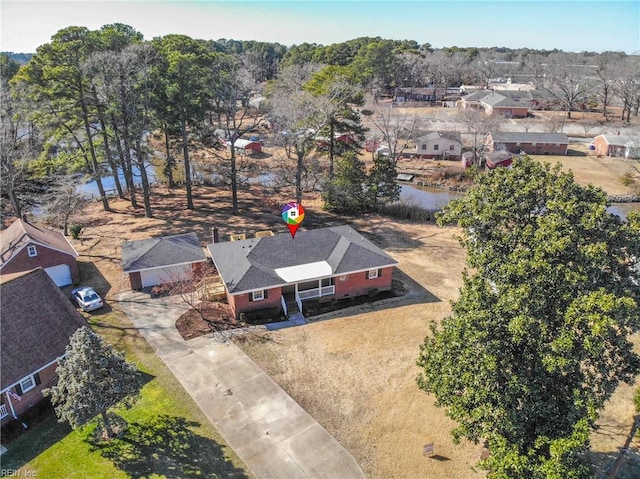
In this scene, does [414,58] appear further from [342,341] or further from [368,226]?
[342,341]

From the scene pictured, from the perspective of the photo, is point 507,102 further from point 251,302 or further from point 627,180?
point 251,302

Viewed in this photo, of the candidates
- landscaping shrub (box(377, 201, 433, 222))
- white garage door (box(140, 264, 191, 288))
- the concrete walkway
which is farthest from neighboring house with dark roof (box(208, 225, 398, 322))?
landscaping shrub (box(377, 201, 433, 222))

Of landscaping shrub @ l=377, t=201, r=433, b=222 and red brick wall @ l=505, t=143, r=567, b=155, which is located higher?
red brick wall @ l=505, t=143, r=567, b=155

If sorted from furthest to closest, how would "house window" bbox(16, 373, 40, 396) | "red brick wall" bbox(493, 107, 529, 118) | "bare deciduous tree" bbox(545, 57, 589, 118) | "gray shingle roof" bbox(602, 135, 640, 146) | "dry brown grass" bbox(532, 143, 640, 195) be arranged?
1. "bare deciduous tree" bbox(545, 57, 589, 118)
2. "red brick wall" bbox(493, 107, 529, 118)
3. "gray shingle roof" bbox(602, 135, 640, 146)
4. "dry brown grass" bbox(532, 143, 640, 195)
5. "house window" bbox(16, 373, 40, 396)

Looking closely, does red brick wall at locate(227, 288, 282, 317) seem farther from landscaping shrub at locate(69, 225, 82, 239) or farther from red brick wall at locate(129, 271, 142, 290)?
landscaping shrub at locate(69, 225, 82, 239)

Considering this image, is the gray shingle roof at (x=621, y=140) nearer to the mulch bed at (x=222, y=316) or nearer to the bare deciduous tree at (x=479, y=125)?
the bare deciduous tree at (x=479, y=125)

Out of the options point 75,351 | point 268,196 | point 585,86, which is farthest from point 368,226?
point 585,86
